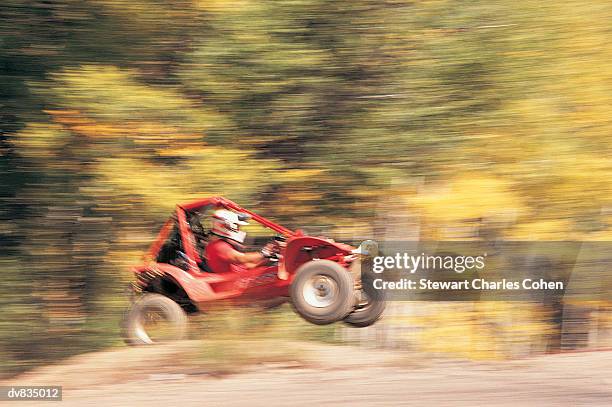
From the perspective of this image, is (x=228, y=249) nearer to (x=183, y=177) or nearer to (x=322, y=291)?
(x=322, y=291)

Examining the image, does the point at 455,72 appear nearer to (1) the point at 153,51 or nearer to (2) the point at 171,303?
(1) the point at 153,51

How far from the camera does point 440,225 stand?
9.08 m

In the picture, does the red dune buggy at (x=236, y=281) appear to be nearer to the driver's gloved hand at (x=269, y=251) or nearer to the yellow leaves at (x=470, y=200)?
the driver's gloved hand at (x=269, y=251)

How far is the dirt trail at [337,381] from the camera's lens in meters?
5.81

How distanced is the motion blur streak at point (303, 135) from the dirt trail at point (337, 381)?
1.38 meters

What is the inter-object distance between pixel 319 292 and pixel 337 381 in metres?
1.12

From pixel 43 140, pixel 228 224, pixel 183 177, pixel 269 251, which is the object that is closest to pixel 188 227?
pixel 228 224

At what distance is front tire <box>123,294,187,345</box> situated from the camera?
7.65 meters

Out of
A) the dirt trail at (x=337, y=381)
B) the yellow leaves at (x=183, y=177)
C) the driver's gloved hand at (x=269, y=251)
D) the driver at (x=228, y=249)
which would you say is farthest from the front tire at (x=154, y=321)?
the yellow leaves at (x=183, y=177)

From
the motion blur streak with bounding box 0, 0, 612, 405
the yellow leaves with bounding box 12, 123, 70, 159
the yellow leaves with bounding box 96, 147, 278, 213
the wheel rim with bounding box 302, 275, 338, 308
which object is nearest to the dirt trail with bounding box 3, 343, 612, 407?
the wheel rim with bounding box 302, 275, 338, 308

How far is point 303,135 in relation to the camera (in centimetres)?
946

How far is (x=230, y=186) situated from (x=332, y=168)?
137 centimetres

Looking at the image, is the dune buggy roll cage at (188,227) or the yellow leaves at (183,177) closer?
the dune buggy roll cage at (188,227)

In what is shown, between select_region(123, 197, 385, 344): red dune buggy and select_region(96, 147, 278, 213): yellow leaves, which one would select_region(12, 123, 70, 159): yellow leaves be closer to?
select_region(96, 147, 278, 213): yellow leaves
